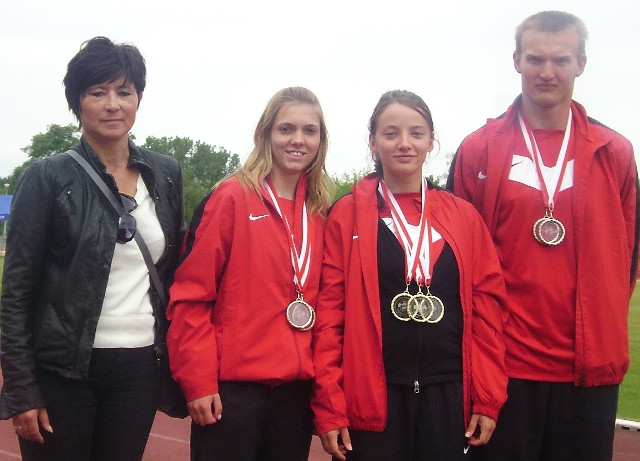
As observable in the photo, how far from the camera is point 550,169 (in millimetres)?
3324

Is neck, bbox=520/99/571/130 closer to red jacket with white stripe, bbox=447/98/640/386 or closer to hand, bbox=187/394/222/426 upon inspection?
red jacket with white stripe, bbox=447/98/640/386

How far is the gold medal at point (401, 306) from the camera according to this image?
123 inches

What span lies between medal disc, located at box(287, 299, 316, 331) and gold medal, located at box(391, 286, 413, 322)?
1.18ft

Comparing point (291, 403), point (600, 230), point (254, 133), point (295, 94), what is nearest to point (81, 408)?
point (291, 403)

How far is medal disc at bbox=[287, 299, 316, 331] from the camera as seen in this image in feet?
10.4

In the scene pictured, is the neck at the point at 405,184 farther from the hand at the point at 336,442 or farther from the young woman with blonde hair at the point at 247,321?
the hand at the point at 336,442

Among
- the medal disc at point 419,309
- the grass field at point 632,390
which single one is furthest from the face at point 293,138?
the grass field at point 632,390

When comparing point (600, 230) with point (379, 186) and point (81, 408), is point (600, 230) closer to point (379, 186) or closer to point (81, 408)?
point (379, 186)

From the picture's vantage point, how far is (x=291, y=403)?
3215mm

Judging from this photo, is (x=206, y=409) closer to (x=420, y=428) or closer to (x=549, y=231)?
(x=420, y=428)

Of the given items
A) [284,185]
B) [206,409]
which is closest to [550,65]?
[284,185]

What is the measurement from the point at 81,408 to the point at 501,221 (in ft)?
6.56

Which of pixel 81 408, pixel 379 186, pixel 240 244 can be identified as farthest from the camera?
pixel 379 186

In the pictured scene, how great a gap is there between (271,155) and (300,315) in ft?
2.57
